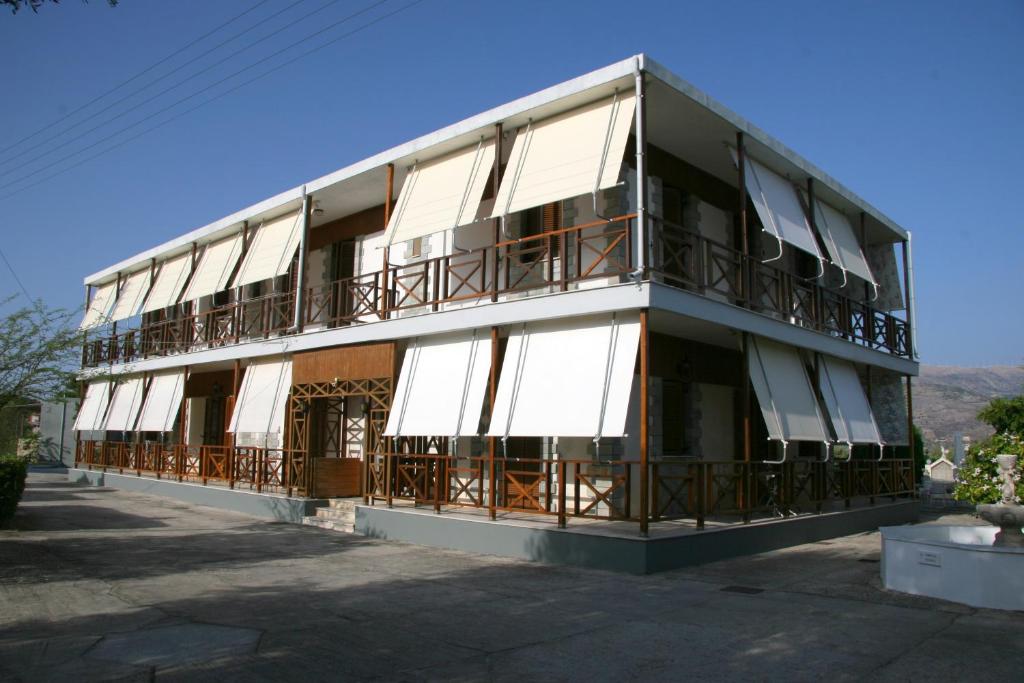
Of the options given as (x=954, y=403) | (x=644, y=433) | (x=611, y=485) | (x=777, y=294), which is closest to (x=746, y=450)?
(x=611, y=485)

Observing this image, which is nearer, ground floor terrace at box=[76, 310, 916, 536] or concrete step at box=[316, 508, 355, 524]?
ground floor terrace at box=[76, 310, 916, 536]

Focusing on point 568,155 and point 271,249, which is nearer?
point 568,155

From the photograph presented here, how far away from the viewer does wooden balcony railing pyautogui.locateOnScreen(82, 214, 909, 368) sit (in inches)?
456

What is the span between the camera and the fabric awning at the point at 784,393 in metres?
12.0

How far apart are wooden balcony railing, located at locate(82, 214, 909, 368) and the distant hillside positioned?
4102 centimetres

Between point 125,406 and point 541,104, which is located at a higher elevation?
point 541,104

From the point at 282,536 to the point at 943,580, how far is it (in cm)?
1002

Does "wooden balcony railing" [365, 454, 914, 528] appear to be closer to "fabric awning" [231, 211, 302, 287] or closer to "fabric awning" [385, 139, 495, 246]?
"fabric awning" [385, 139, 495, 246]

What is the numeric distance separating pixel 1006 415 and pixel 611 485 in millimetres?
14765

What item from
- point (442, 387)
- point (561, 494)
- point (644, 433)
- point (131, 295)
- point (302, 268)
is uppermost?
point (131, 295)

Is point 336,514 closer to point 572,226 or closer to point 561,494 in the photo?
point 561,494

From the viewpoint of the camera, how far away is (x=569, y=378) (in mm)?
10586

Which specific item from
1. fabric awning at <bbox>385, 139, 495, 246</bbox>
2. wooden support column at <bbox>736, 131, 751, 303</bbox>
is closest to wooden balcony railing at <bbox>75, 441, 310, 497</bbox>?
fabric awning at <bbox>385, 139, 495, 246</bbox>

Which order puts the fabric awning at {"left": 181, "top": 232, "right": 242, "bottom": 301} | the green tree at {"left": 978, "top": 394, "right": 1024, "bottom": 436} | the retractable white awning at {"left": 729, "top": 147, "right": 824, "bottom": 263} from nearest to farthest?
the retractable white awning at {"left": 729, "top": 147, "right": 824, "bottom": 263} → the fabric awning at {"left": 181, "top": 232, "right": 242, "bottom": 301} → the green tree at {"left": 978, "top": 394, "right": 1024, "bottom": 436}
